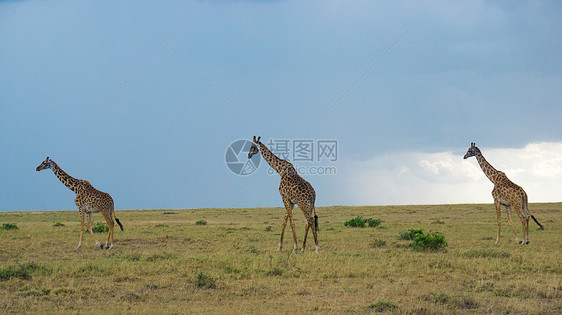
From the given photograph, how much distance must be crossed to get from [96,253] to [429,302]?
11749mm

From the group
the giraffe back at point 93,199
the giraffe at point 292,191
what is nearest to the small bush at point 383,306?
the giraffe at point 292,191

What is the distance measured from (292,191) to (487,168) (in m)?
9.69

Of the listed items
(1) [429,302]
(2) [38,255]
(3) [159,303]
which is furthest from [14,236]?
(1) [429,302]

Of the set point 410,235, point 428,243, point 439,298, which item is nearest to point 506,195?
point 410,235

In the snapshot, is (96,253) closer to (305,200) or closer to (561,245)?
(305,200)

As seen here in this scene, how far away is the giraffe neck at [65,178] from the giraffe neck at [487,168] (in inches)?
666

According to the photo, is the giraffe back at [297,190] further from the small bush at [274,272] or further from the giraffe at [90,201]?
the giraffe at [90,201]

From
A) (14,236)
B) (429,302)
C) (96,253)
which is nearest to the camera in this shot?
(429,302)

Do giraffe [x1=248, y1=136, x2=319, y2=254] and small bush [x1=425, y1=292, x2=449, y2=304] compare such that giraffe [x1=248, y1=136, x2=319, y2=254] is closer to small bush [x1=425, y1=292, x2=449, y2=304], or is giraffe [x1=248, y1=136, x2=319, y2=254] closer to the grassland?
the grassland

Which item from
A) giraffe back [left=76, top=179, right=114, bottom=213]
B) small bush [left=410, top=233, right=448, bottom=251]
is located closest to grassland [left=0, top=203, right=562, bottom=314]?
small bush [left=410, top=233, right=448, bottom=251]

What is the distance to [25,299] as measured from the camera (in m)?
9.27

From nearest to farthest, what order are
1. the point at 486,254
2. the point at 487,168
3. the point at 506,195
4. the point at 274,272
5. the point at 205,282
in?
the point at 205,282, the point at 274,272, the point at 486,254, the point at 506,195, the point at 487,168

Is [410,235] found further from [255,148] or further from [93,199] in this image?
[93,199]

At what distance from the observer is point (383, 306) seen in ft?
27.9
